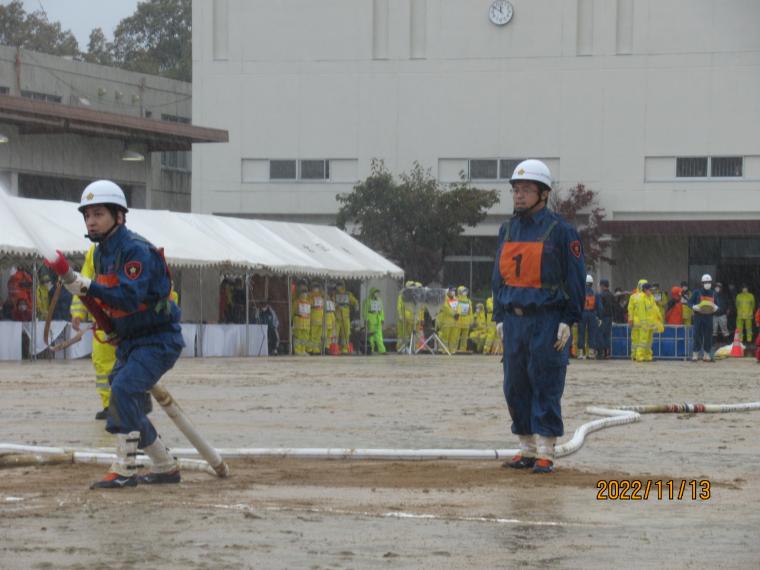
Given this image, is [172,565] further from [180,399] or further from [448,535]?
[180,399]

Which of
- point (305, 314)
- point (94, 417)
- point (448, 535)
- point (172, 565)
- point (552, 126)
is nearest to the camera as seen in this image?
point (172, 565)

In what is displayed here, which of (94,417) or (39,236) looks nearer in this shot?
(39,236)

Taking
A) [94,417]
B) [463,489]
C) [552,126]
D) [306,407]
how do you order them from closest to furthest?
[463,489] → [94,417] → [306,407] → [552,126]

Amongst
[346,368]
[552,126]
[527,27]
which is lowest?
[346,368]

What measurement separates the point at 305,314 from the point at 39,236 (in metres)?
27.3

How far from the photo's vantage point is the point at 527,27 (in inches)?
2012

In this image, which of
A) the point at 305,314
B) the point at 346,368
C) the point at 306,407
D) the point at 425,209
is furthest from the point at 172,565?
the point at 425,209

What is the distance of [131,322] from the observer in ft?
28.1

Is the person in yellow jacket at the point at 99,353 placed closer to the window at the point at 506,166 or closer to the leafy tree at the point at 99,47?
the window at the point at 506,166

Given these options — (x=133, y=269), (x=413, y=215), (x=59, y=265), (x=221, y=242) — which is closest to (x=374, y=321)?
(x=221, y=242)

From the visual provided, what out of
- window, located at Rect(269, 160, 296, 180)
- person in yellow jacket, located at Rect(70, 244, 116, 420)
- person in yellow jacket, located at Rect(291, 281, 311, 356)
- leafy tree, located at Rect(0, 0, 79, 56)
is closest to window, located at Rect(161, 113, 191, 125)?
leafy tree, located at Rect(0, 0, 79, 56)

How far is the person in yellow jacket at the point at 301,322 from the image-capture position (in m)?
35.1

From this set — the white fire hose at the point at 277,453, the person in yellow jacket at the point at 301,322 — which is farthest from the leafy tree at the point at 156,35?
the white fire hose at the point at 277,453

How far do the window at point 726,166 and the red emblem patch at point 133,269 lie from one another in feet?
142
